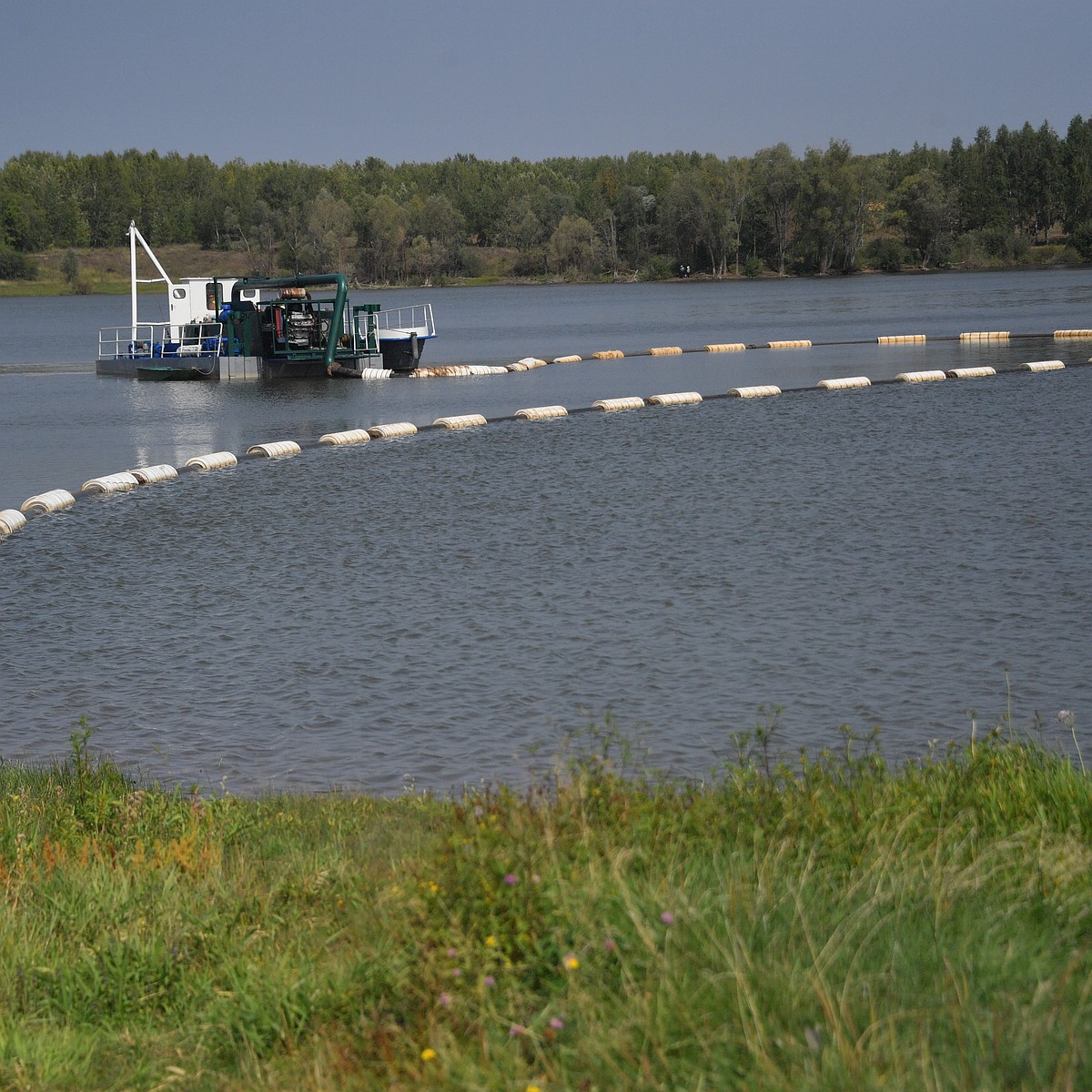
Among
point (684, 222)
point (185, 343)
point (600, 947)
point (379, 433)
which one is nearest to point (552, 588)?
point (600, 947)

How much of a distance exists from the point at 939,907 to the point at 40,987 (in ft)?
10.4

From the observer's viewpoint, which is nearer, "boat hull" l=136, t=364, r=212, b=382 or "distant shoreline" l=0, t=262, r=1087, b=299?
"boat hull" l=136, t=364, r=212, b=382

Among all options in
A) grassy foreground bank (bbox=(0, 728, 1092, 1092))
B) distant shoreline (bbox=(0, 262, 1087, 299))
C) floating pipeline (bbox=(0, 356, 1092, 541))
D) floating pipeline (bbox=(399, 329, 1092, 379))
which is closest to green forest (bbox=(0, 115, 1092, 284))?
distant shoreline (bbox=(0, 262, 1087, 299))

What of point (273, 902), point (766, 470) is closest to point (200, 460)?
point (766, 470)

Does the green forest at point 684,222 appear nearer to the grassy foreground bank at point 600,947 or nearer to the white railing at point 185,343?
the white railing at point 185,343

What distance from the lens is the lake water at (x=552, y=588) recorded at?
9438 mm

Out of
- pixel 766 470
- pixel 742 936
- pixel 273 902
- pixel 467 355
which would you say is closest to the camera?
pixel 742 936

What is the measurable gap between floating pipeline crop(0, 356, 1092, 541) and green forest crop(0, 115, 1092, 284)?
110871 millimetres

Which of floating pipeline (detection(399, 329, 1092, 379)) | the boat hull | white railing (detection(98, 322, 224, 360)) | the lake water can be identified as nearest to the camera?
the lake water

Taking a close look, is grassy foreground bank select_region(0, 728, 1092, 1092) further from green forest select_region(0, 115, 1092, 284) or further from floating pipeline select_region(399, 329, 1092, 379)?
green forest select_region(0, 115, 1092, 284)

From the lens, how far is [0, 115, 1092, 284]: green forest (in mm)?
151125

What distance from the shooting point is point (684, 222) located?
162 meters

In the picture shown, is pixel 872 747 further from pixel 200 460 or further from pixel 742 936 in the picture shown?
pixel 200 460

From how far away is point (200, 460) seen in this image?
973 inches
